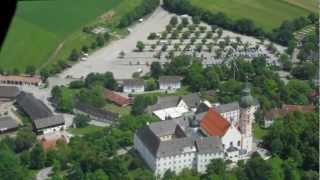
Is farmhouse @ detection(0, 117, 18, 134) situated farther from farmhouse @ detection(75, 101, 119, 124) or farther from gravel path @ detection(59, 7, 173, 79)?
gravel path @ detection(59, 7, 173, 79)

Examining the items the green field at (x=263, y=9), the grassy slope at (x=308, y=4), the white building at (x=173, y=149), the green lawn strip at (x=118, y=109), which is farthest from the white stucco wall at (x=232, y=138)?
the grassy slope at (x=308, y=4)

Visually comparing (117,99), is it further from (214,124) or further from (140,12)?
(140,12)

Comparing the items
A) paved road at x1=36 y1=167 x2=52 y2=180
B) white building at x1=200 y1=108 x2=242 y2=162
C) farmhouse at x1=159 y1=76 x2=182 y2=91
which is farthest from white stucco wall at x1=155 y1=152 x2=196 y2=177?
farmhouse at x1=159 y1=76 x2=182 y2=91

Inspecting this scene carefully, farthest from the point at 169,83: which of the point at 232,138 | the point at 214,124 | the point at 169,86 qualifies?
the point at 232,138

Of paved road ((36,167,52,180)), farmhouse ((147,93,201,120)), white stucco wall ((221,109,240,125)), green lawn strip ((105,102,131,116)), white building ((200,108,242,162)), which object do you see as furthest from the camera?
green lawn strip ((105,102,131,116))

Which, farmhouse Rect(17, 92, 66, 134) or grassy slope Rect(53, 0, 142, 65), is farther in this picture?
grassy slope Rect(53, 0, 142, 65)

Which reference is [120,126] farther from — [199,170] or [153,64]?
[153,64]
